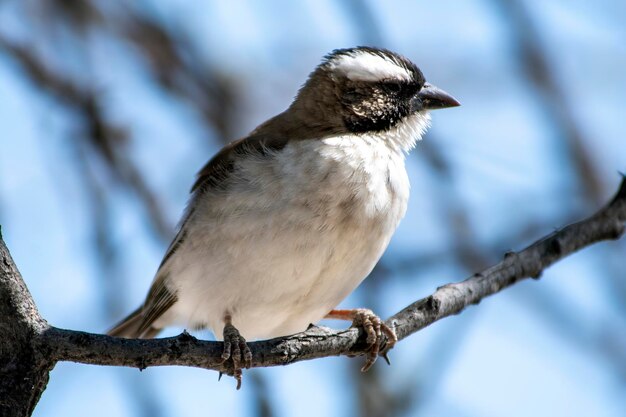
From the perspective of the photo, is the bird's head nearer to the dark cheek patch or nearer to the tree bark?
the dark cheek patch

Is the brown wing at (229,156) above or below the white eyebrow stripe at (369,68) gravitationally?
below

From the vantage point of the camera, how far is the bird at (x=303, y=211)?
200 inches

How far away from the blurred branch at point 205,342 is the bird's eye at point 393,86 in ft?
5.73

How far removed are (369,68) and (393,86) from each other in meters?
0.21

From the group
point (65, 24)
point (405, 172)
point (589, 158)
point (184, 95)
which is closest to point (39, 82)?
point (65, 24)

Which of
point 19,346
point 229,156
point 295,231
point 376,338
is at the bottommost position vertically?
point 19,346

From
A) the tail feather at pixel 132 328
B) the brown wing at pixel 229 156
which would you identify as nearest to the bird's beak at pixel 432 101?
the brown wing at pixel 229 156

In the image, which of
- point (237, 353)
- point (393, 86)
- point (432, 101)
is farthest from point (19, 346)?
point (432, 101)

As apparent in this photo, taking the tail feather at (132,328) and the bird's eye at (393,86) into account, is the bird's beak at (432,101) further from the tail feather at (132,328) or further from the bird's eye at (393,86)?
the tail feather at (132,328)

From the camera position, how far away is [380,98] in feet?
19.3

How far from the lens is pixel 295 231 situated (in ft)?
16.5

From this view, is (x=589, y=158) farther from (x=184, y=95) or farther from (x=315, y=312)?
(x=184, y=95)

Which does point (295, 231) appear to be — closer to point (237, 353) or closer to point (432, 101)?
point (237, 353)

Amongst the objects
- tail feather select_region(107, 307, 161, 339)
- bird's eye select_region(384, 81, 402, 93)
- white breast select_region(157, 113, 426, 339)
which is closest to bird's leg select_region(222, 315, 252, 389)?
white breast select_region(157, 113, 426, 339)
